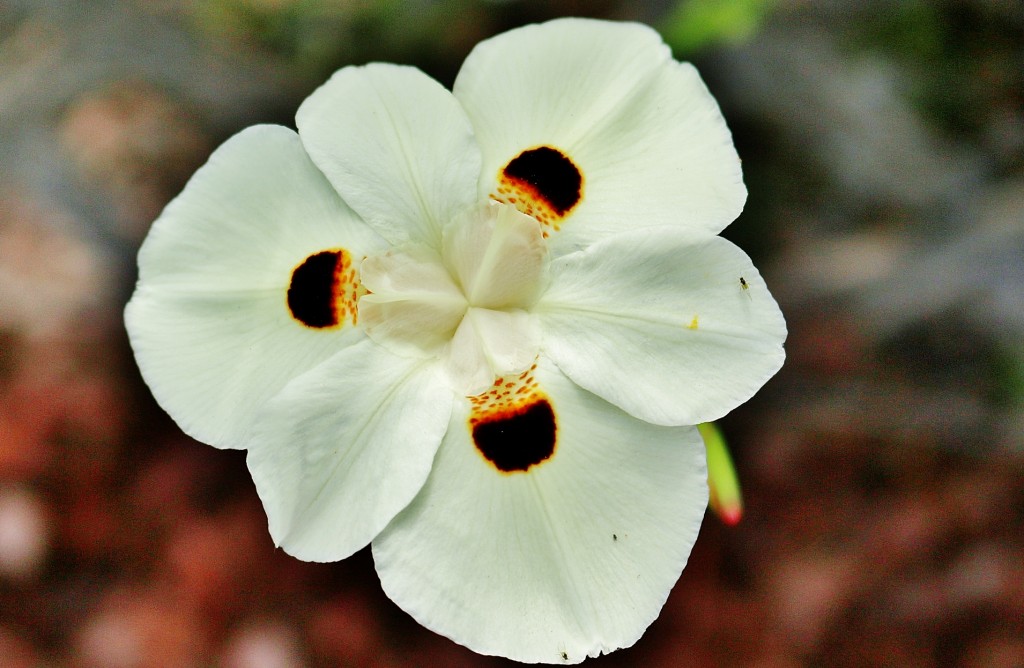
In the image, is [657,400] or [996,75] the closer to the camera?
[657,400]

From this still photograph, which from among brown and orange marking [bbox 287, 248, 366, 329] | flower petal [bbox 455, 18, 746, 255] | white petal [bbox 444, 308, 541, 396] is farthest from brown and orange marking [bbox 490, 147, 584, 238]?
brown and orange marking [bbox 287, 248, 366, 329]

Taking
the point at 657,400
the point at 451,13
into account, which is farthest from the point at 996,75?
the point at 657,400

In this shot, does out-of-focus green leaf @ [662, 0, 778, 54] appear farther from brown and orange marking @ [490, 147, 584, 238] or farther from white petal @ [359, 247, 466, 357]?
white petal @ [359, 247, 466, 357]

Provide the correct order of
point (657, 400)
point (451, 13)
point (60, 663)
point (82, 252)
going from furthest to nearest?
point (451, 13) → point (82, 252) → point (60, 663) → point (657, 400)

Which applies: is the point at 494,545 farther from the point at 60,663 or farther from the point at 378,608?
the point at 60,663

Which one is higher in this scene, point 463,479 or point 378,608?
point 463,479

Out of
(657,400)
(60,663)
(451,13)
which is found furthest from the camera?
(451,13)

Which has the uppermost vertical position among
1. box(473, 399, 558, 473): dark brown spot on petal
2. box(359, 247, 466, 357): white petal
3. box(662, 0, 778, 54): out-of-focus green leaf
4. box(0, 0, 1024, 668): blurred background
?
box(662, 0, 778, 54): out-of-focus green leaf
